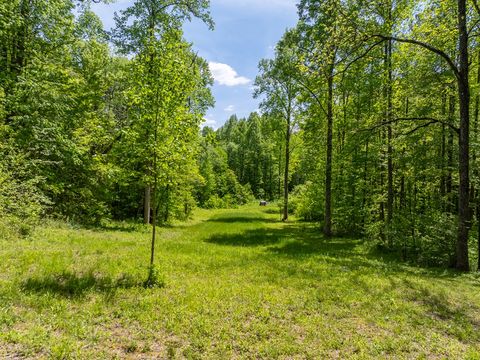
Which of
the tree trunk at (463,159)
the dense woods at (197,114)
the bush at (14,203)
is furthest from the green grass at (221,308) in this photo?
the dense woods at (197,114)

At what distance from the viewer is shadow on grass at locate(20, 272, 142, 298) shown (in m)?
5.88

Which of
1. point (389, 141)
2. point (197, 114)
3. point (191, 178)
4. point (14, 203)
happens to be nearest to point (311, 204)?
point (191, 178)

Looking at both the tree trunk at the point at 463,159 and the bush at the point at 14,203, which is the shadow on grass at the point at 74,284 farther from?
the tree trunk at the point at 463,159

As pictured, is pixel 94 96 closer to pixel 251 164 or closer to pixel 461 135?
pixel 461 135

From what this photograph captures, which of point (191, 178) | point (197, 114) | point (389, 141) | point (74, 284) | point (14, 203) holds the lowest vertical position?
point (74, 284)

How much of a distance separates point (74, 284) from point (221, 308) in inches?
133

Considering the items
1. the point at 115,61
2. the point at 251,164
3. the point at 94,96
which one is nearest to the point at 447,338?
the point at 94,96

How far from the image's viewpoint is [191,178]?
76.6ft

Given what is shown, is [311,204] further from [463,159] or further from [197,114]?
[197,114]

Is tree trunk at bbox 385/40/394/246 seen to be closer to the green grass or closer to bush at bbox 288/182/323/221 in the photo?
the green grass

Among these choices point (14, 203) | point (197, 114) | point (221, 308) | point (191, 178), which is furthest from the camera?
point (191, 178)

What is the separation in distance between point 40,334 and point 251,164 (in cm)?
6476

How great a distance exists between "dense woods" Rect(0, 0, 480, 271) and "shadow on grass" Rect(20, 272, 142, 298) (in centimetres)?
128

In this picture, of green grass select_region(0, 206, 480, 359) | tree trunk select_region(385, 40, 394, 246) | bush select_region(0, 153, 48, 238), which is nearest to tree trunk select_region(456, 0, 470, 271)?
green grass select_region(0, 206, 480, 359)
